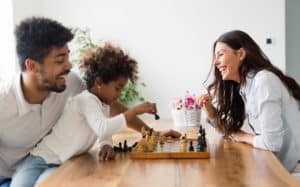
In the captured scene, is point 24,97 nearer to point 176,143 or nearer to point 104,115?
point 104,115

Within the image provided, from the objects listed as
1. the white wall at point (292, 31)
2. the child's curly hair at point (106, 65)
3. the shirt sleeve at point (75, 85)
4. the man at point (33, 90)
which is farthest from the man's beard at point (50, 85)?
the white wall at point (292, 31)

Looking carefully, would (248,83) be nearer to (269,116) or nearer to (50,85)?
(269,116)

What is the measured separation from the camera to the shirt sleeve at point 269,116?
1.71 m

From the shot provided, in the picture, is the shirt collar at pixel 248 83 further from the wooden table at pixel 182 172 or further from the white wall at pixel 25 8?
the white wall at pixel 25 8

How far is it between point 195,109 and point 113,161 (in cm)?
102

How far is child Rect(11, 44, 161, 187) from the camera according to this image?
166cm

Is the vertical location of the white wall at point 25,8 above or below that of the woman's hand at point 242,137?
above

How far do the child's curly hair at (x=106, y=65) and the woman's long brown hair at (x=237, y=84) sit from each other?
452mm

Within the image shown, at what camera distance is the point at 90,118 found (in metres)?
1.66

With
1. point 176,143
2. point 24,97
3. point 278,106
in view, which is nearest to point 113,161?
point 176,143

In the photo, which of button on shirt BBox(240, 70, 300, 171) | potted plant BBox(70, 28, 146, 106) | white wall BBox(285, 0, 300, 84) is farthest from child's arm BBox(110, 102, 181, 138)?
white wall BBox(285, 0, 300, 84)

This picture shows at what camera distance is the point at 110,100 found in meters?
1.82

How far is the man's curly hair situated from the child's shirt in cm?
23

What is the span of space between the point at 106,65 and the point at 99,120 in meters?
0.26
